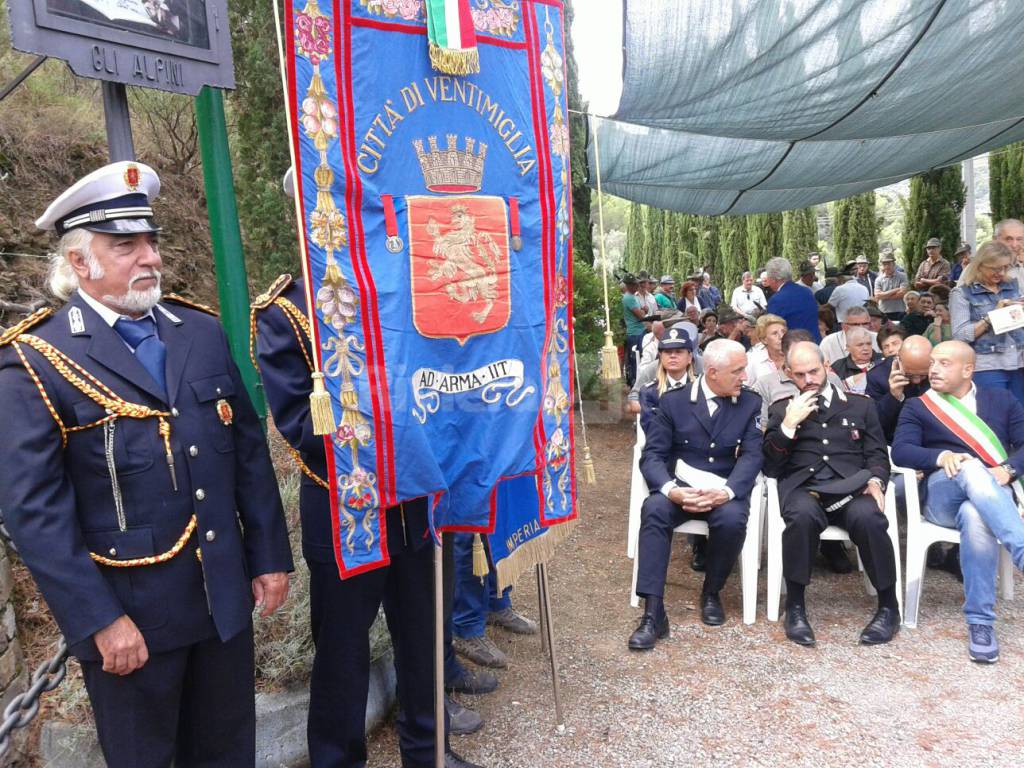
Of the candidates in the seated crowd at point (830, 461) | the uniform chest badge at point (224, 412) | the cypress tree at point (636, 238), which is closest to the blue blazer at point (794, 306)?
the seated crowd at point (830, 461)

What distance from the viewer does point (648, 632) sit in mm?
3648

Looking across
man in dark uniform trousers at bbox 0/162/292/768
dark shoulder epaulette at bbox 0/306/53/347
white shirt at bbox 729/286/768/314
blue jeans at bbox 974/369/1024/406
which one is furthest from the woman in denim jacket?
white shirt at bbox 729/286/768/314

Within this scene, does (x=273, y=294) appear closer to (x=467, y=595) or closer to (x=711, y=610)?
(x=467, y=595)

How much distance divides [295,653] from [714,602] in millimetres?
2100

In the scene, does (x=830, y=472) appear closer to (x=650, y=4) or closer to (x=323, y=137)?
(x=650, y=4)

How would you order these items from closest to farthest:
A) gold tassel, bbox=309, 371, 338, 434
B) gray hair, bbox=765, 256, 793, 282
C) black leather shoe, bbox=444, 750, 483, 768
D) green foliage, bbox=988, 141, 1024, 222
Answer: gold tassel, bbox=309, 371, 338, 434
black leather shoe, bbox=444, 750, 483, 768
gray hair, bbox=765, 256, 793, 282
green foliage, bbox=988, 141, 1024, 222

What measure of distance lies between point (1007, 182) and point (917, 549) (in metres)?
11.7

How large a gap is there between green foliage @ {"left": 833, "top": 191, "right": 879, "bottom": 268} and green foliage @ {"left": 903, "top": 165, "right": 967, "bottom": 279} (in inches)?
122

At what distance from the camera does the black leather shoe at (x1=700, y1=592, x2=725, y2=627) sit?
3.84 m

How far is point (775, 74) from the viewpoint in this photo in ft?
15.1

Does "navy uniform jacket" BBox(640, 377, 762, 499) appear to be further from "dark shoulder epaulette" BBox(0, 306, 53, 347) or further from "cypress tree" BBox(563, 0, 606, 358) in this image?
"cypress tree" BBox(563, 0, 606, 358)

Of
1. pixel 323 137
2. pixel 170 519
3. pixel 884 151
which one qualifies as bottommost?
pixel 170 519

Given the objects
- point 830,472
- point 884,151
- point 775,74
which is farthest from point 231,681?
point 884,151

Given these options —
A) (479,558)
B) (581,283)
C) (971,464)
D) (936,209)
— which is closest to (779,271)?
(581,283)
